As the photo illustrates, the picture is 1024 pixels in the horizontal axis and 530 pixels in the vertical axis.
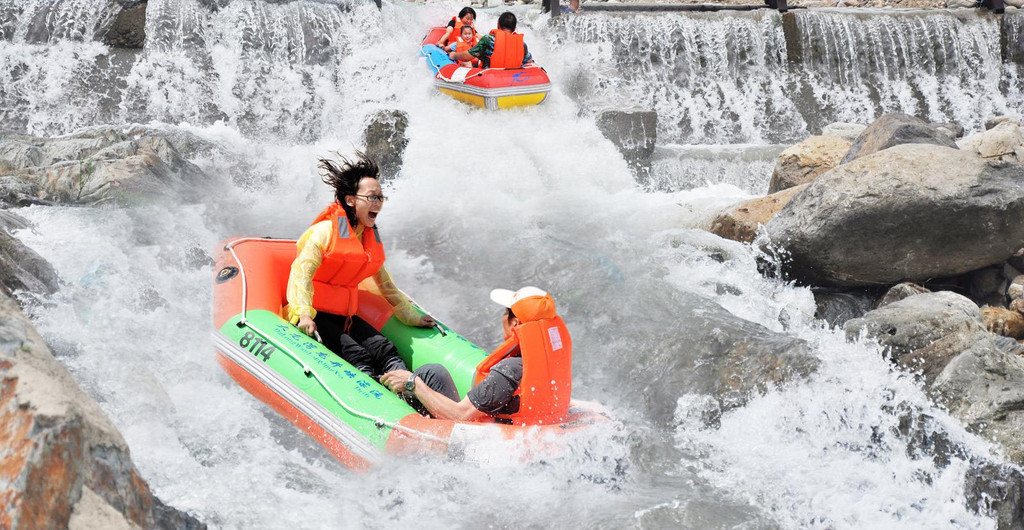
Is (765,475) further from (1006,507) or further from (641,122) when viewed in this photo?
(641,122)

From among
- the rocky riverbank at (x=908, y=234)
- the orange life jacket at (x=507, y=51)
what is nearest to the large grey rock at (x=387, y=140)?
the orange life jacket at (x=507, y=51)

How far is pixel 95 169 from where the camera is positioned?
7285 millimetres

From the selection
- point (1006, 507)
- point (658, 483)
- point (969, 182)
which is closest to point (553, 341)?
point (658, 483)

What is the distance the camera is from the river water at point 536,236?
158 inches

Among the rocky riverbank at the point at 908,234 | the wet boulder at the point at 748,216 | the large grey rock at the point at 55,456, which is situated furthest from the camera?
the wet boulder at the point at 748,216

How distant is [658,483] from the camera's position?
427 centimetres

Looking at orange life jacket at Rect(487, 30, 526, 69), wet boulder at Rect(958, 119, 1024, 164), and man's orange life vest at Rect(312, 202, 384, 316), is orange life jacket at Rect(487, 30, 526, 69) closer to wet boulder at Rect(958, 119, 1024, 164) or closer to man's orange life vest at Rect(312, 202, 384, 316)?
wet boulder at Rect(958, 119, 1024, 164)

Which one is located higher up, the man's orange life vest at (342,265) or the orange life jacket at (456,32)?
the orange life jacket at (456,32)

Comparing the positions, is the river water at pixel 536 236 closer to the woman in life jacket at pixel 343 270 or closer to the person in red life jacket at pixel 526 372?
the person in red life jacket at pixel 526 372

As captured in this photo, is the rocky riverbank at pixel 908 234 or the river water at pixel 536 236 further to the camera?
the rocky riverbank at pixel 908 234

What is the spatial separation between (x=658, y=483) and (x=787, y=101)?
9272mm

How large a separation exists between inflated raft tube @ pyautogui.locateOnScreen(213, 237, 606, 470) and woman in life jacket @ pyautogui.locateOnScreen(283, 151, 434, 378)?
6.7 inches

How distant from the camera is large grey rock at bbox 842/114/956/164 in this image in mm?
7613

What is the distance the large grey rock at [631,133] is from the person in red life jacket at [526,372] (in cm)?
635
